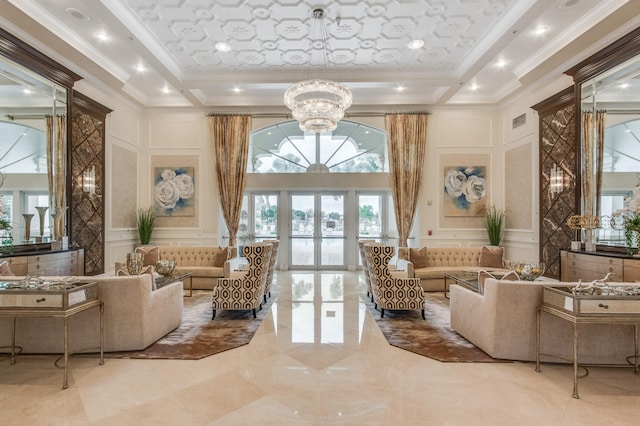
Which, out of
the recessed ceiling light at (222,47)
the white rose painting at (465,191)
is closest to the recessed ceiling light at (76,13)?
the recessed ceiling light at (222,47)

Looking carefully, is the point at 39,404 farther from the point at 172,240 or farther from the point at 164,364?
the point at 172,240

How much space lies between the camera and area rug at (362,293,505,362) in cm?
363

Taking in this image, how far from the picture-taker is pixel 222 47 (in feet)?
19.8

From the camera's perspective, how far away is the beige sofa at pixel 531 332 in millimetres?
3260

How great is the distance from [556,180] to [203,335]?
685 centimetres

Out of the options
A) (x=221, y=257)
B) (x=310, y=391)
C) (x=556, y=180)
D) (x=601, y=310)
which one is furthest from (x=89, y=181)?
(x=556, y=180)

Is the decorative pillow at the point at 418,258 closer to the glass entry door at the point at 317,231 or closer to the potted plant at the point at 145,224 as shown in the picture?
the glass entry door at the point at 317,231

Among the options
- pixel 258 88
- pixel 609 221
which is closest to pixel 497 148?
pixel 609 221

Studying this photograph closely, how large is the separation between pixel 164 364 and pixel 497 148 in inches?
339

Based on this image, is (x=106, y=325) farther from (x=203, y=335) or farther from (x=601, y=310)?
(x=601, y=310)

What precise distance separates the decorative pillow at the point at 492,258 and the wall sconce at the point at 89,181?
8347 millimetres

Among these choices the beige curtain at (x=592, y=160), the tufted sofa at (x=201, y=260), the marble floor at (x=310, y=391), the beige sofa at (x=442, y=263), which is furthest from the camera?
the tufted sofa at (x=201, y=260)

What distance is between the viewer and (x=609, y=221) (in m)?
5.27

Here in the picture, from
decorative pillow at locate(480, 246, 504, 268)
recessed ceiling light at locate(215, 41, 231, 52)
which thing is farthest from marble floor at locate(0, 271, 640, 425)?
recessed ceiling light at locate(215, 41, 231, 52)
